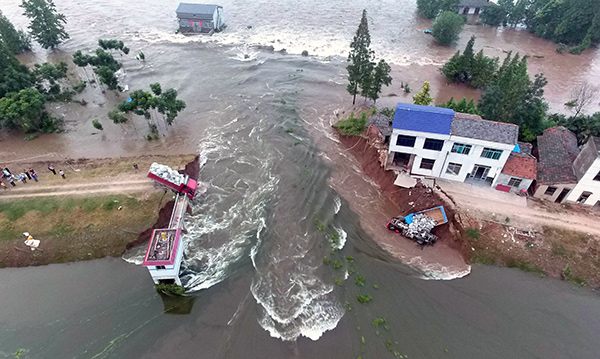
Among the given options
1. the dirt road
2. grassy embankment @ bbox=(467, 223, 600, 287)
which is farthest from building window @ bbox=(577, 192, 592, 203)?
grassy embankment @ bbox=(467, 223, 600, 287)

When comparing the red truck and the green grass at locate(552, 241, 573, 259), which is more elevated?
the red truck

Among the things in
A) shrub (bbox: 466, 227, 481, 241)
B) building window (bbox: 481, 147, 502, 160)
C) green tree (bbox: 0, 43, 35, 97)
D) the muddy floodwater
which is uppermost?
green tree (bbox: 0, 43, 35, 97)

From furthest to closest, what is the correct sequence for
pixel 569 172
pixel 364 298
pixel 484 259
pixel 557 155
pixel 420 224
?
pixel 557 155, pixel 569 172, pixel 420 224, pixel 484 259, pixel 364 298

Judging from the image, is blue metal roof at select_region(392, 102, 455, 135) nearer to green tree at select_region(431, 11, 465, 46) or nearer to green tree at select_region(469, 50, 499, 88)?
green tree at select_region(469, 50, 499, 88)

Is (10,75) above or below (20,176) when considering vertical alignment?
above

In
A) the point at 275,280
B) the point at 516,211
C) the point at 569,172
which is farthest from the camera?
the point at 569,172

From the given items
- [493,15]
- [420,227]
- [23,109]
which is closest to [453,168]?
[420,227]

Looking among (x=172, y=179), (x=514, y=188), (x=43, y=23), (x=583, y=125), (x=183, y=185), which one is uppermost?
(x=43, y=23)

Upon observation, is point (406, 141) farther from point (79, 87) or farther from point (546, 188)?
point (79, 87)
